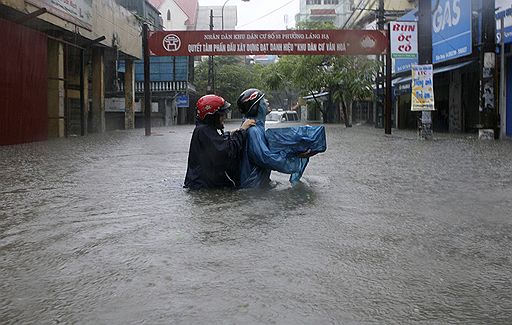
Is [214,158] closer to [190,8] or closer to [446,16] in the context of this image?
[446,16]

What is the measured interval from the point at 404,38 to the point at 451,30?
2045 millimetres

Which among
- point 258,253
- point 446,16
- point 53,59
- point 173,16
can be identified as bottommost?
point 258,253

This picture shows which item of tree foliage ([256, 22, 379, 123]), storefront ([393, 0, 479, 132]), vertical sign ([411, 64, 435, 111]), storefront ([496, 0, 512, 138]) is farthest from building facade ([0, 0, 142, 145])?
storefront ([496, 0, 512, 138])

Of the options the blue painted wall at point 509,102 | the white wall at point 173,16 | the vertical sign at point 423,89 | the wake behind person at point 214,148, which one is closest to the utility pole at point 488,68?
the vertical sign at point 423,89

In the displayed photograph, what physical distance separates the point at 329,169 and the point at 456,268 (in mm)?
5109

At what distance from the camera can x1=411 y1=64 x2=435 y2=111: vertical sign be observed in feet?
51.9

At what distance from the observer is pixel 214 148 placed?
595cm

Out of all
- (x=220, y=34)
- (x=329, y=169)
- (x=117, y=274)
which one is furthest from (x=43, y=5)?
(x=117, y=274)

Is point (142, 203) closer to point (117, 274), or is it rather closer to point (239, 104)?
point (239, 104)

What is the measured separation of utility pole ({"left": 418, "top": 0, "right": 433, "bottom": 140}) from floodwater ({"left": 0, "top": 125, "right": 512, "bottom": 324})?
9.57 metres

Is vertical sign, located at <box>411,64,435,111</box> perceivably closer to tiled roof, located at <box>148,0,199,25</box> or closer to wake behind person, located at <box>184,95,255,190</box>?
wake behind person, located at <box>184,95,255,190</box>

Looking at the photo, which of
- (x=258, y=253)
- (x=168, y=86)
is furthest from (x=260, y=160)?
(x=168, y=86)

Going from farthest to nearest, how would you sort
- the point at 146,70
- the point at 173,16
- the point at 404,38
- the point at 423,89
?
the point at 173,16 → the point at 146,70 → the point at 404,38 → the point at 423,89

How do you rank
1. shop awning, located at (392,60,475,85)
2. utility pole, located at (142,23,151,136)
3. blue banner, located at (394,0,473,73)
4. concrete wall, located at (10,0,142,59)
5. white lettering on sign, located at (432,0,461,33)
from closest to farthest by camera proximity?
concrete wall, located at (10,0,142,59)
blue banner, located at (394,0,473,73)
white lettering on sign, located at (432,0,461,33)
utility pole, located at (142,23,151,136)
shop awning, located at (392,60,475,85)
